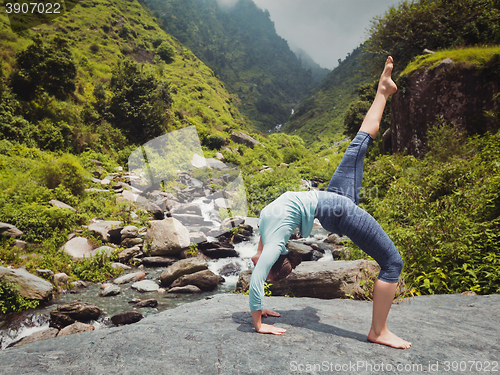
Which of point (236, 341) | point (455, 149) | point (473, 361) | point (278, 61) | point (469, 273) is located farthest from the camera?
point (278, 61)

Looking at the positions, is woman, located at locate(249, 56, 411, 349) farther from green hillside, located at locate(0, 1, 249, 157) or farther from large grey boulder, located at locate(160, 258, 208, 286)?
green hillside, located at locate(0, 1, 249, 157)

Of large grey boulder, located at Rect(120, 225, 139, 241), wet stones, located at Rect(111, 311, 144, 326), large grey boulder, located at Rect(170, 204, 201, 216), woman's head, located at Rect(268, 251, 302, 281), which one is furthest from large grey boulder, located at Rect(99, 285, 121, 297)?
large grey boulder, located at Rect(170, 204, 201, 216)

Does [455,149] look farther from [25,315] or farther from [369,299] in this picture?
[25,315]

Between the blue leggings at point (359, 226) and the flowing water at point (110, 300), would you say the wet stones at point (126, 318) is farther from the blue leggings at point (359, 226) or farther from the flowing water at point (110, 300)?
the blue leggings at point (359, 226)

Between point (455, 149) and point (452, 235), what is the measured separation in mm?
5070

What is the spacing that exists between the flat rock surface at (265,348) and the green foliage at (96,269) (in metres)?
7.02

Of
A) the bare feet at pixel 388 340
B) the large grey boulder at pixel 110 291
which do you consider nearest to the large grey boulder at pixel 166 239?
the large grey boulder at pixel 110 291

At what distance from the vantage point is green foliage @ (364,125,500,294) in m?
3.98

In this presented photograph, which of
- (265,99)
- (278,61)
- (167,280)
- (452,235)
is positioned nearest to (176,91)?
(167,280)

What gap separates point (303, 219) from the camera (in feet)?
7.01

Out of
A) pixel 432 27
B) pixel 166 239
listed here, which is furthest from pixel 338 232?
pixel 432 27

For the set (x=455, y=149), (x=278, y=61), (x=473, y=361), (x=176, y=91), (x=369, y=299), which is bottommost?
(x=369, y=299)

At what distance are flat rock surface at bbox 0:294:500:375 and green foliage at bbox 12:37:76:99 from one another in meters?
21.2

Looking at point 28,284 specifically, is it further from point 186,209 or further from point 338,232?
point 186,209
